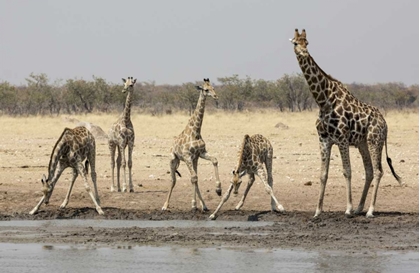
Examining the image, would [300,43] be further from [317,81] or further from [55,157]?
[55,157]

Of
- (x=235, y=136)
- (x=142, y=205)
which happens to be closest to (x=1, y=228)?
(x=142, y=205)

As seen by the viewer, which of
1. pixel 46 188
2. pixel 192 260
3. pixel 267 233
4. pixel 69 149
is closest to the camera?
pixel 192 260

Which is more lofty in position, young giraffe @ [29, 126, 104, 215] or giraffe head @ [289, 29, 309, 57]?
giraffe head @ [289, 29, 309, 57]

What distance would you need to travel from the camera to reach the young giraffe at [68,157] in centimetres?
1388

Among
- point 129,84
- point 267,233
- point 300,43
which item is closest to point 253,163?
point 267,233

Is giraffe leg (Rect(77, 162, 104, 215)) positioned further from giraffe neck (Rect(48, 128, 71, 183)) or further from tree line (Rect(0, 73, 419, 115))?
tree line (Rect(0, 73, 419, 115))

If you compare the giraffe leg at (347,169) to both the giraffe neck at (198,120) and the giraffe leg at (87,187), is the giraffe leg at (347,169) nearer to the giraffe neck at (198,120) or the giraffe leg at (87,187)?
the giraffe neck at (198,120)

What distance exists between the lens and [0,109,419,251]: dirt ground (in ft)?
38.2

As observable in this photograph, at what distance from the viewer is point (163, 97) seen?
6012 centimetres

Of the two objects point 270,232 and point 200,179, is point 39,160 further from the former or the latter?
point 270,232

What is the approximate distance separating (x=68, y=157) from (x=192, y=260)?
4.52 meters

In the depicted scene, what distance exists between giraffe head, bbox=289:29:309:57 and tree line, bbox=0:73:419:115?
34.6m

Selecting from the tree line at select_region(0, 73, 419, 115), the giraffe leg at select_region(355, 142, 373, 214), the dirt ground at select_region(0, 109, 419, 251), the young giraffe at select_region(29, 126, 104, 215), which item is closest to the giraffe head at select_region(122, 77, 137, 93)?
the dirt ground at select_region(0, 109, 419, 251)

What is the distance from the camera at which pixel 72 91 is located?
51.4 meters
